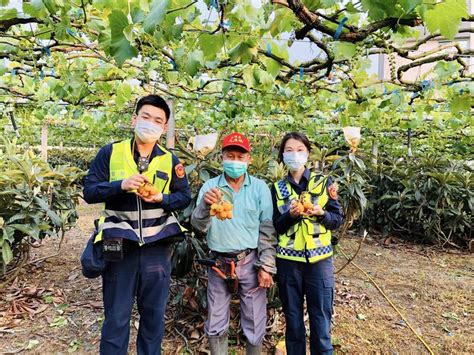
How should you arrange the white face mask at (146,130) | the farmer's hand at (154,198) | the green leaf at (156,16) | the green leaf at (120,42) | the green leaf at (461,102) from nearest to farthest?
the green leaf at (156,16)
the green leaf at (120,42)
the farmer's hand at (154,198)
the white face mask at (146,130)
the green leaf at (461,102)

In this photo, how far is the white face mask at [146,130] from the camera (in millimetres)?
1954

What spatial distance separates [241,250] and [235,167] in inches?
19.1

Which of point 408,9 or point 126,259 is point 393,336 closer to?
point 126,259

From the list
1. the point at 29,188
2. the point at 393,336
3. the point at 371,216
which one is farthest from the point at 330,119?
the point at 29,188

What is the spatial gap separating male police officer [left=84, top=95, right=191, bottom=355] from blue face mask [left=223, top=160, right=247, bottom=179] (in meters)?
0.30

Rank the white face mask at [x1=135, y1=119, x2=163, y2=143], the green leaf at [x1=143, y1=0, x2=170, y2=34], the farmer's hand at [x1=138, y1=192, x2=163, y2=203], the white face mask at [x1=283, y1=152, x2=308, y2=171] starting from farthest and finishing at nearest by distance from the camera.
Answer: the white face mask at [x1=283, y1=152, x2=308, y2=171] → the white face mask at [x1=135, y1=119, x2=163, y2=143] → the farmer's hand at [x1=138, y1=192, x2=163, y2=203] → the green leaf at [x1=143, y1=0, x2=170, y2=34]

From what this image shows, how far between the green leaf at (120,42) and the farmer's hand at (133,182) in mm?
520

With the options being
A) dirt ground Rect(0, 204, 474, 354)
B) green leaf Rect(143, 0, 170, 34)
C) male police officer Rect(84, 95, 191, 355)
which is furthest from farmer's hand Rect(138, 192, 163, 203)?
dirt ground Rect(0, 204, 474, 354)

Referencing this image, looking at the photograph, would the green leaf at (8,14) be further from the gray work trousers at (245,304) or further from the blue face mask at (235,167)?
the gray work trousers at (245,304)

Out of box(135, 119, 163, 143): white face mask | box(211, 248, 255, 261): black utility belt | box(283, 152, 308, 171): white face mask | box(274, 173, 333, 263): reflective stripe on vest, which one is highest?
box(135, 119, 163, 143): white face mask

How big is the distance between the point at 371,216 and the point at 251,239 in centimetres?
499

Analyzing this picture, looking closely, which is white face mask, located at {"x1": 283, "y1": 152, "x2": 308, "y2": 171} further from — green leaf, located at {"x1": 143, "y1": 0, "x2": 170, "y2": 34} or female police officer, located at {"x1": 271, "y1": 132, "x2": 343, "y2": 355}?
green leaf, located at {"x1": 143, "y1": 0, "x2": 170, "y2": 34}

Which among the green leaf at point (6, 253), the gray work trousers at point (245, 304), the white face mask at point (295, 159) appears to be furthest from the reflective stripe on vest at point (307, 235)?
the green leaf at point (6, 253)

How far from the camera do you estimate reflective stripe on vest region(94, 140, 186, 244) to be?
1858mm
